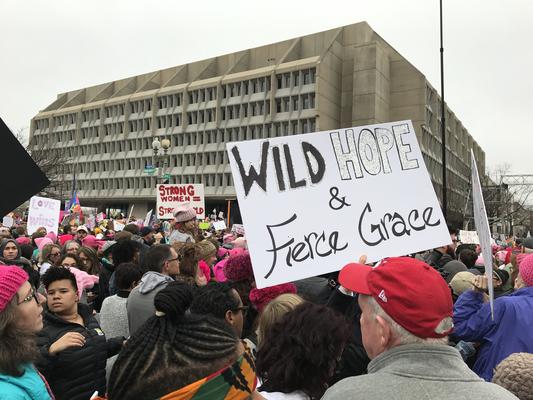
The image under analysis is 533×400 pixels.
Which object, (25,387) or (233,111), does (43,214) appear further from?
(233,111)

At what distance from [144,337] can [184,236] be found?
18.2ft

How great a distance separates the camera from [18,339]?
86.4 inches

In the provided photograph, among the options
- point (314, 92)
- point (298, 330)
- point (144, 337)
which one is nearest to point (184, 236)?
point (298, 330)

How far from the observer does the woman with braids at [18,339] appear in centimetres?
209

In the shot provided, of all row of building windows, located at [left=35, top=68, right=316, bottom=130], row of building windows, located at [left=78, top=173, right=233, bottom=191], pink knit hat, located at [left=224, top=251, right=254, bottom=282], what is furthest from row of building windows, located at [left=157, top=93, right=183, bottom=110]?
pink knit hat, located at [left=224, top=251, right=254, bottom=282]

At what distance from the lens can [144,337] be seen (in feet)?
5.11

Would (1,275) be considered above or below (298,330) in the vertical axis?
above

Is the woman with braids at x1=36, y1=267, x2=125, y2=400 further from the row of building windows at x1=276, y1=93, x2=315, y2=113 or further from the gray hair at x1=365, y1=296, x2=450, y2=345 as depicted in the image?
the row of building windows at x1=276, y1=93, x2=315, y2=113

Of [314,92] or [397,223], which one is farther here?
[314,92]

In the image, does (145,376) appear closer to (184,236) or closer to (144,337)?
(144,337)

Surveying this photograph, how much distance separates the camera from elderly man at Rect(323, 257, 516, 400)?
1.49m

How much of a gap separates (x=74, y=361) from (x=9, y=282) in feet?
3.14

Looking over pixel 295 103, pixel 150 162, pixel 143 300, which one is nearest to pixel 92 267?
pixel 143 300

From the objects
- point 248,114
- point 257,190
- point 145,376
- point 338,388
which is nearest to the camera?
point 145,376
